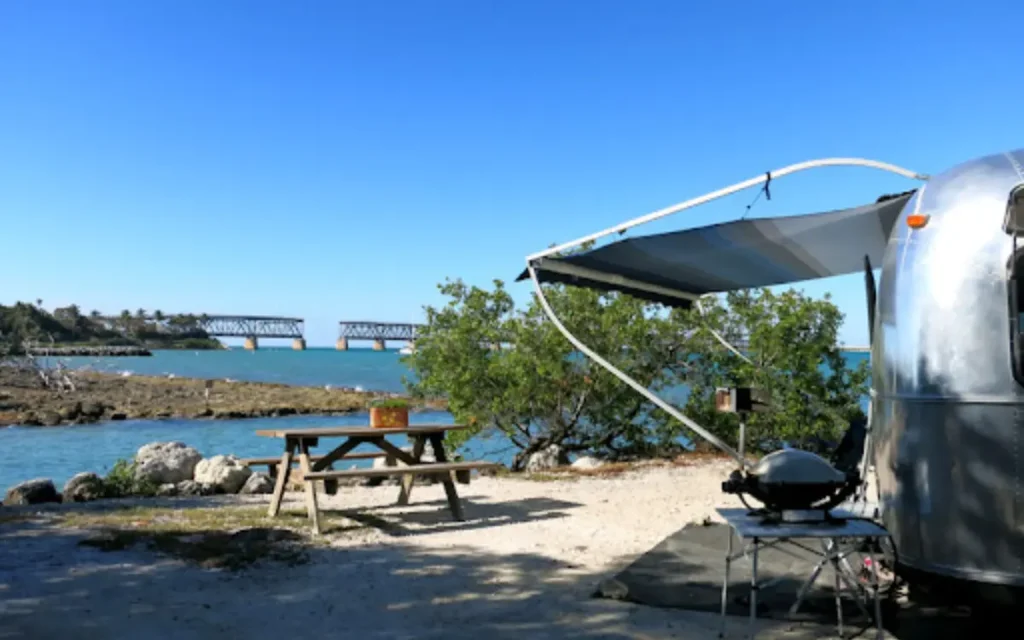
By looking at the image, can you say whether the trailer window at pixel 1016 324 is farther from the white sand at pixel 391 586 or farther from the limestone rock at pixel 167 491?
the limestone rock at pixel 167 491

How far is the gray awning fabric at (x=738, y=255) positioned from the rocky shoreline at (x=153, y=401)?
19513 mm

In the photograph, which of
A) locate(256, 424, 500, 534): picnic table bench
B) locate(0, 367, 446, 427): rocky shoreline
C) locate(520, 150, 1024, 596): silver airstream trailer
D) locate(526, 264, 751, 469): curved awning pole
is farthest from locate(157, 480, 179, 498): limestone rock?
locate(0, 367, 446, 427): rocky shoreline

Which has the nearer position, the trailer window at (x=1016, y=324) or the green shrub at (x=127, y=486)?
the trailer window at (x=1016, y=324)

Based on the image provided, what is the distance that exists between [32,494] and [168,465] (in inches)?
62.0

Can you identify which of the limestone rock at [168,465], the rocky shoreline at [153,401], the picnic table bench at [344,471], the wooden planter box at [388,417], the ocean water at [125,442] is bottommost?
the ocean water at [125,442]

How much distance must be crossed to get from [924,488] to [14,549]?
5.89 meters

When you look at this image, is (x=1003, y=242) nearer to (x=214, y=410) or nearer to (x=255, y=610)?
(x=255, y=610)

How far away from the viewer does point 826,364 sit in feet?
37.2

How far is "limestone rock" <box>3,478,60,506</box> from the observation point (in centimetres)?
881

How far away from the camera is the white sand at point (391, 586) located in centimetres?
432

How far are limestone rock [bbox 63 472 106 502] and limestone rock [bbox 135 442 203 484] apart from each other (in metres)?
0.61

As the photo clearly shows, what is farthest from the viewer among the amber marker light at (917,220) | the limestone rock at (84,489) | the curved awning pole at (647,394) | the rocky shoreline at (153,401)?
the rocky shoreline at (153,401)

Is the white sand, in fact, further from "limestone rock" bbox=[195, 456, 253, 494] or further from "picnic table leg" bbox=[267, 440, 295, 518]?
"limestone rock" bbox=[195, 456, 253, 494]

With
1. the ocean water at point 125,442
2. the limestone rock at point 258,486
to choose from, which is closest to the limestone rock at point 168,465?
the limestone rock at point 258,486
